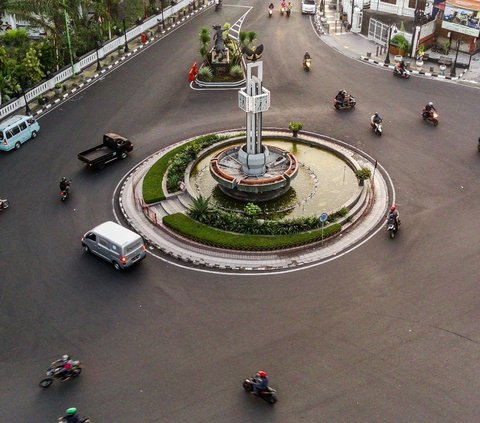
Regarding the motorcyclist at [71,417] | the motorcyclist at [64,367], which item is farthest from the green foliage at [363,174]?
the motorcyclist at [71,417]

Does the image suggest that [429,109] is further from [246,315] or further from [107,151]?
[246,315]

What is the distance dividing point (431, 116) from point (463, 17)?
748 inches

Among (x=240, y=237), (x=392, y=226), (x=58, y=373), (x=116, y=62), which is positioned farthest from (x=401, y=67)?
(x=58, y=373)

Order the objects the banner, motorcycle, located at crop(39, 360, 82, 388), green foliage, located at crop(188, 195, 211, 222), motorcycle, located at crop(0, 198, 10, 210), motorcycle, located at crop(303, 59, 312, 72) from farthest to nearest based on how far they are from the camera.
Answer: the banner, motorcycle, located at crop(303, 59, 312, 72), motorcycle, located at crop(0, 198, 10, 210), green foliage, located at crop(188, 195, 211, 222), motorcycle, located at crop(39, 360, 82, 388)

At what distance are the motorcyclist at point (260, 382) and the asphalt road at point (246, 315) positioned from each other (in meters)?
0.78

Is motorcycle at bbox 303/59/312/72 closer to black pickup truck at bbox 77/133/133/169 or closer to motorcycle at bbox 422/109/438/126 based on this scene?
motorcycle at bbox 422/109/438/126

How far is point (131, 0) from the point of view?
214 ft

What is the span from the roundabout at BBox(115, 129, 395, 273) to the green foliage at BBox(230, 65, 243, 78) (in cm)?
1601

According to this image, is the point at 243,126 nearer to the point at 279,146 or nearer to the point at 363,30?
the point at 279,146

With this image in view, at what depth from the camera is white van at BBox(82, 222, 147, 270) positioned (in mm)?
30625

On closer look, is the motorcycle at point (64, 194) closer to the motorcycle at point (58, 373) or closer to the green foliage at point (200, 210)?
the green foliage at point (200, 210)

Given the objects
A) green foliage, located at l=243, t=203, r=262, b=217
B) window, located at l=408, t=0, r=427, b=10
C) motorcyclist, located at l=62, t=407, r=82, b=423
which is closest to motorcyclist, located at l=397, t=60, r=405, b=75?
window, located at l=408, t=0, r=427, b=10

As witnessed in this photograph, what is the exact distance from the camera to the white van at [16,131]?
43.4 metres

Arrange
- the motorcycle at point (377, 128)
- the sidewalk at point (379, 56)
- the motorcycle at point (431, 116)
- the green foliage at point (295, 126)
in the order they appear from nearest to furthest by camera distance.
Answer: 1. the green foliage at point (295, 126)
2. the motorcycle at point (377, 128)
3. the motorcycle at point (431, 116)
4. the sidewalk at point (379, 56)
